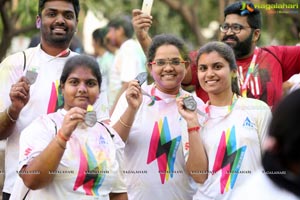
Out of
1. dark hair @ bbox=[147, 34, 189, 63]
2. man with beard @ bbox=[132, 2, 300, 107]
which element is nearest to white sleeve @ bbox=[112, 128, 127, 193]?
dark hair @ bbox=[147, 34, 189, 63]

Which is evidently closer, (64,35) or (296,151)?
(296,151)

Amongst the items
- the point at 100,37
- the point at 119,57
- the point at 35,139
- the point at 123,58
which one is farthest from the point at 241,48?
the point at 100,37

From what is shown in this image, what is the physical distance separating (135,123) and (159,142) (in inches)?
7.8

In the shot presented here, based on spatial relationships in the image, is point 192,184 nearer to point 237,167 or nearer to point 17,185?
point 237,167

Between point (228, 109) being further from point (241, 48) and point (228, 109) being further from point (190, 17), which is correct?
point (190, 17)

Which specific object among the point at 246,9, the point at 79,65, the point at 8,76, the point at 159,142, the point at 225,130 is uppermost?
the point at 246,9

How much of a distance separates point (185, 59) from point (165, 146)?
586 mm

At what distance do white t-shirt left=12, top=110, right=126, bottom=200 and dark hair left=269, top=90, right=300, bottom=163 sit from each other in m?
2.14

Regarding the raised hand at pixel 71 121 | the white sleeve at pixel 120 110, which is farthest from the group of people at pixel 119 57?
the raised hand at pixel 71 121

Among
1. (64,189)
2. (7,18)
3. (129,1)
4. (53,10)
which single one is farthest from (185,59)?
(129,1)

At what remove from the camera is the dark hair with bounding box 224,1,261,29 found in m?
5.93

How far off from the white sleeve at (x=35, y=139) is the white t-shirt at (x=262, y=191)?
193cm

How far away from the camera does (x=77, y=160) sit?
444cm

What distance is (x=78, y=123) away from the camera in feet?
14.4
